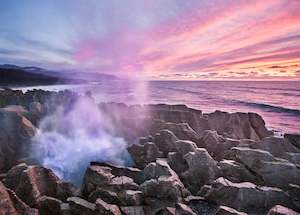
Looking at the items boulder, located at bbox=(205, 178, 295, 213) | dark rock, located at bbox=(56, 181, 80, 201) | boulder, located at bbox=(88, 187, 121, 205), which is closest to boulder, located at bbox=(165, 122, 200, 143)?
boulder, located at bbox=(205, 178, 295, 213)

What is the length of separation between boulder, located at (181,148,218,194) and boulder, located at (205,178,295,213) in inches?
82.5

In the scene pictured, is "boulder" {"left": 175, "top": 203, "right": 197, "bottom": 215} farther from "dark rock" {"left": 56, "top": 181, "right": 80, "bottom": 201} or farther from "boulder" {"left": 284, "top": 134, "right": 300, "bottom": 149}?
"boulder" {"left": 284, "top": 134, "right": 300, "bottom": 149}

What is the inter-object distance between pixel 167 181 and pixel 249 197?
12.0ft

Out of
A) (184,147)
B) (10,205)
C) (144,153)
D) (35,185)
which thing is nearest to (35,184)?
(35,185)

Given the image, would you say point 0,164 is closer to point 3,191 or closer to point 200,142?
point 3,191

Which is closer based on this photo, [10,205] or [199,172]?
[10,205]

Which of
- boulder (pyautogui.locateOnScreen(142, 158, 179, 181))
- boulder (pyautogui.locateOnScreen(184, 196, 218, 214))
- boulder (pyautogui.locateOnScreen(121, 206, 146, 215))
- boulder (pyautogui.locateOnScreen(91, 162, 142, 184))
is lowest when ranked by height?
boulder (pyautogui.locateOnScreen(184, 196, 218, 214))

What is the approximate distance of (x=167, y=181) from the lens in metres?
13.1

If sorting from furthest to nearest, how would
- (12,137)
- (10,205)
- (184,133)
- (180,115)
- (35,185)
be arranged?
(180,115) < (184,133) < (12,137) < (35,185) < (10,205)

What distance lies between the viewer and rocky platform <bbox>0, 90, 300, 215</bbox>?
40.0ft

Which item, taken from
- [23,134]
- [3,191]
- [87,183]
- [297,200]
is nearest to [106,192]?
[87,183]

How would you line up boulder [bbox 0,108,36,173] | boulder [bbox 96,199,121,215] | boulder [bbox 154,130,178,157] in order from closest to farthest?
boulder [bbox 96,199,121,215]
boulder [bbox 0,108,36,173]
boulder [bbox 154,130,178,157]

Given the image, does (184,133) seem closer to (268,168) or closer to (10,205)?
(268,168)

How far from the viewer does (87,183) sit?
47.4ft
